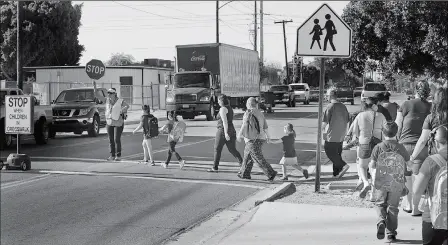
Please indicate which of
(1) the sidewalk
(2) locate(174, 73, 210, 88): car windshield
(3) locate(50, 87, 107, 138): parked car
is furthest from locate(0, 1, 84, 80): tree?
(2) locate(174, 73, 210, 88): car windshield

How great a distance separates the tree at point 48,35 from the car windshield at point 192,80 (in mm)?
18621

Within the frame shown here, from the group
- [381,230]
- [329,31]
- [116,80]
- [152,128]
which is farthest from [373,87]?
[381,230]

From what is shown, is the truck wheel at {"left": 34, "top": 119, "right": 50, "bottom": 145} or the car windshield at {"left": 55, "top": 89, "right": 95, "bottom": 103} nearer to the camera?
the truck wheel at {"left": 34, "top": 119, "right": 50, "bottom": 145}

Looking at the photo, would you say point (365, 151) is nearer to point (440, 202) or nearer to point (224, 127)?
point (224, 127)

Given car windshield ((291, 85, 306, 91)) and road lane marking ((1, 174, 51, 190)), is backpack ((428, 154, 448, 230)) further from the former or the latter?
car windshield ((291, 85, 306, 91))

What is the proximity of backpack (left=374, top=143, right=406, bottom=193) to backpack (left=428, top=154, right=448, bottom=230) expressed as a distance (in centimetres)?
188

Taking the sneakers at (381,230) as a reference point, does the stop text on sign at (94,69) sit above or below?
above

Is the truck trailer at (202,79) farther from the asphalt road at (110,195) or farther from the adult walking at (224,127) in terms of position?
the adult walking at (224,127)

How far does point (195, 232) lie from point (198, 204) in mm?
1778

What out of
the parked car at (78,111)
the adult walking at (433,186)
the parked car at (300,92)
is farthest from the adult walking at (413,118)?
the parked car at (300,92)

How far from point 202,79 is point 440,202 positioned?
995 inches

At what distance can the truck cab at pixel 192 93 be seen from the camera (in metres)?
28.9

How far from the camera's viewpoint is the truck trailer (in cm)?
2897

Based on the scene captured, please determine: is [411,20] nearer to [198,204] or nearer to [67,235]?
[198,204]
